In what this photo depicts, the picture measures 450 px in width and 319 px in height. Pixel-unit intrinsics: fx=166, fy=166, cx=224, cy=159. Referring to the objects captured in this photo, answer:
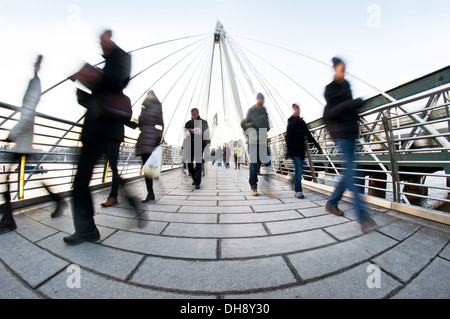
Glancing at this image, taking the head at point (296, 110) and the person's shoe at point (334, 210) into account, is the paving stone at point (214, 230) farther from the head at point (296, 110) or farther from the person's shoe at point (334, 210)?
the head at point (296, 110)

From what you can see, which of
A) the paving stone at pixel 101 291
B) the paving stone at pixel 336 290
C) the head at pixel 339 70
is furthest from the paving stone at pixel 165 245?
the head at pixel 339 70

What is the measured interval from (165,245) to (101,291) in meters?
0.47

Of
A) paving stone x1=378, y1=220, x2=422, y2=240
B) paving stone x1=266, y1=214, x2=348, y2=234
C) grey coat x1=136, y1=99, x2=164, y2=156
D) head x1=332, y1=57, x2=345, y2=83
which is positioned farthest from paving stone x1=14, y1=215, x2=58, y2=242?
head x1=332, y1=57, x2=345, y2=83

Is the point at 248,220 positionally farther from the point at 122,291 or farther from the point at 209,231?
the point at 122,291

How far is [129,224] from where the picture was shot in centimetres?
170

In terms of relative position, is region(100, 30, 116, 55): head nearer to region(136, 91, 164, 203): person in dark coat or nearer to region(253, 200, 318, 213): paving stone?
region(136, 91, 164, 203): person in dark coat

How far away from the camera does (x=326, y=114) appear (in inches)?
74.8

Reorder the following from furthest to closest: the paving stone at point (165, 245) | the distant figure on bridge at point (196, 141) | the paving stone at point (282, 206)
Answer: the distant figure on bridge at point (196, 141)
the paving stone at point (282, 206)
the paving stone at point (165, 245)

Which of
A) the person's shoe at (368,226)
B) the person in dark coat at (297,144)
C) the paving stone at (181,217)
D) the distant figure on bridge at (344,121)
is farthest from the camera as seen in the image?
the person in dark coat at (297,144)

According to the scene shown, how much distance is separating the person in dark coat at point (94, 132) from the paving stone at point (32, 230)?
35cm

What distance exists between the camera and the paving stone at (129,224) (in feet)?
5.16
